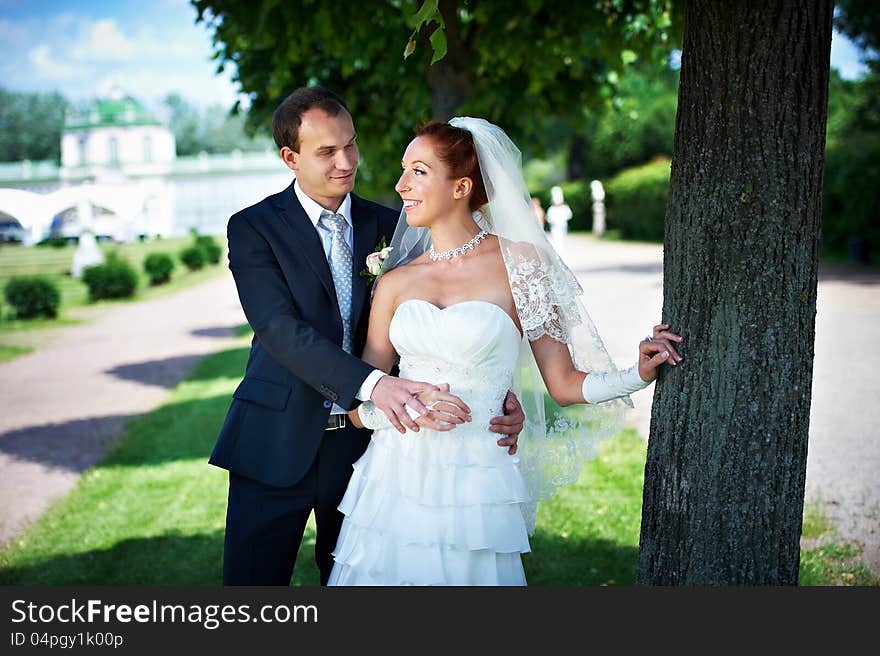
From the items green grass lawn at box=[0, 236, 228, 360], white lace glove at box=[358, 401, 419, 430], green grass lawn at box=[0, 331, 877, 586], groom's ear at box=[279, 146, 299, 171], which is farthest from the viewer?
green grass lawn at box=[0, 236, 228, 360]

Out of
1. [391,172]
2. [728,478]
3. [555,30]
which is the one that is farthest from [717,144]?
[391,172]

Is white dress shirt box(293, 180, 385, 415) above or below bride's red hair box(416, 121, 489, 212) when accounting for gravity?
below

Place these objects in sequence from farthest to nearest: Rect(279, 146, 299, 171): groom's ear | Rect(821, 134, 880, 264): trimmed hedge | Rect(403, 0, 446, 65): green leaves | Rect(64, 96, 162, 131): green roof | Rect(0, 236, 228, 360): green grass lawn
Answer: Rect(64, 96, 162, 131): green roof → Rect(821, 134, 880, 264): trimmed hedge → Rect(0, 236, 228, 360): green grass lawn → Rect(279, 146, 299, 171): groom's ear → Rect(403, 0, 446, 65): green leaves

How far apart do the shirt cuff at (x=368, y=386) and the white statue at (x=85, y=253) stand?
2797 cm

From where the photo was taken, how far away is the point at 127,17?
2055 inches

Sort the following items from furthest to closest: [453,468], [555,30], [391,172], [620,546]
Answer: [391,172]
[555,30]
[620,546]
[453,468]

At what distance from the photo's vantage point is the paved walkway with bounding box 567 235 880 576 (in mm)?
6793

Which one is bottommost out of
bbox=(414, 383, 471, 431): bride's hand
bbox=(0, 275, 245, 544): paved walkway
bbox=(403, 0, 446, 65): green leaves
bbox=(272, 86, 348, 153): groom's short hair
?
bbox=(0, 275, 245, 544): paved walkway

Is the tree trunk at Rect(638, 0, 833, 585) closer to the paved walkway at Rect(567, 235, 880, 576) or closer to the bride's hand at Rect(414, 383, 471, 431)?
the bride's hand at Rect(414, 383, 471, 431)

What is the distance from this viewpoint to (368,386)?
3230 millimetres

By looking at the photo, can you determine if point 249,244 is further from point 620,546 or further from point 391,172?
point 391,172

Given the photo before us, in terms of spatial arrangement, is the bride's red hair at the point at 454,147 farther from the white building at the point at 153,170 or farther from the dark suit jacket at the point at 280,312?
the white building at the point at 153,170

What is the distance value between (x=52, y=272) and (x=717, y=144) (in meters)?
29.9

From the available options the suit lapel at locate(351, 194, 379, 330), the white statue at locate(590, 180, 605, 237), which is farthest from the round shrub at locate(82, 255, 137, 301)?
the suit lapel at locate(351, 194, 379, 330)
